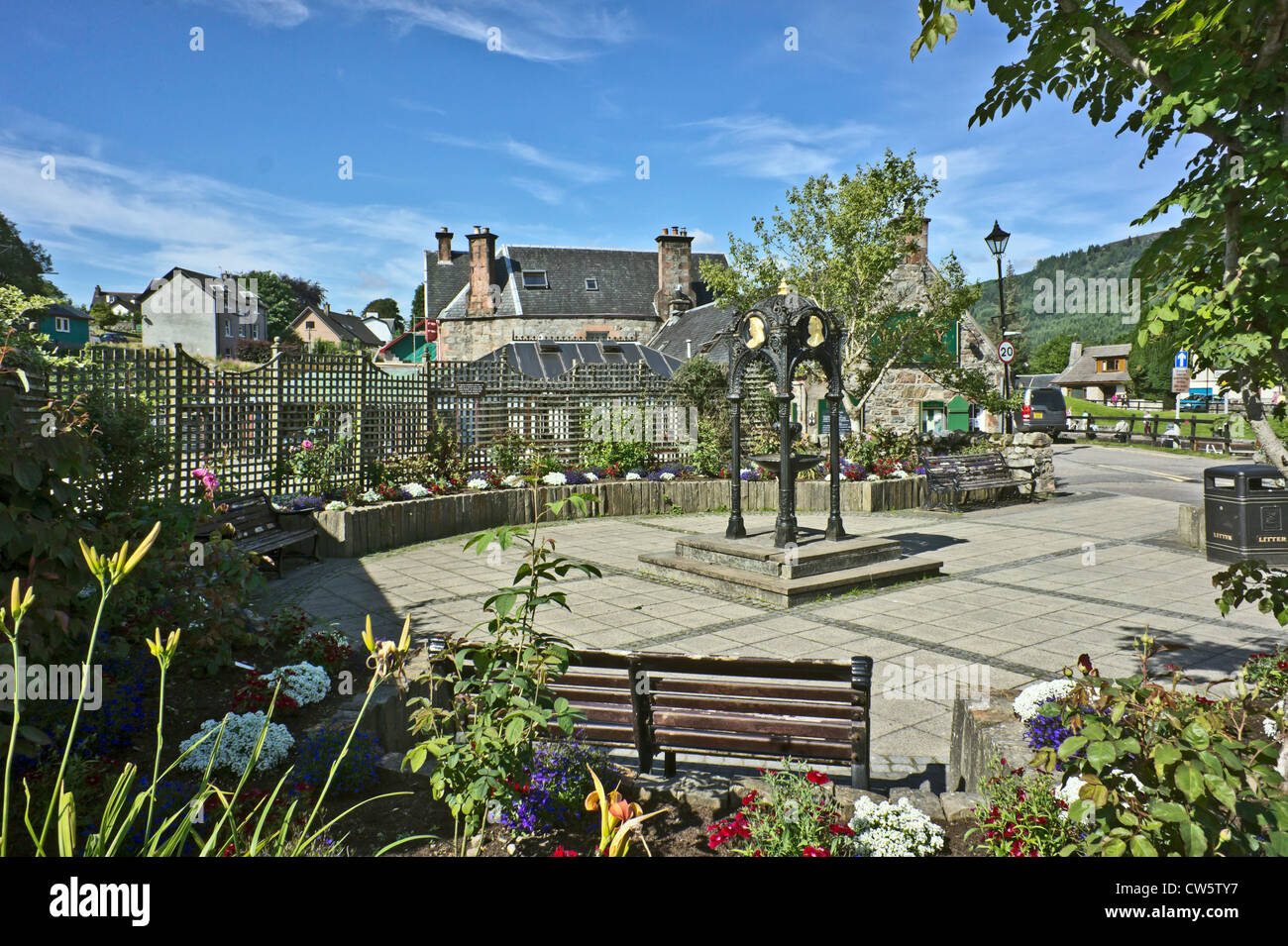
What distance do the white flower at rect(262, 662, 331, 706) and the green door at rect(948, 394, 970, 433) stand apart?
1111 inches

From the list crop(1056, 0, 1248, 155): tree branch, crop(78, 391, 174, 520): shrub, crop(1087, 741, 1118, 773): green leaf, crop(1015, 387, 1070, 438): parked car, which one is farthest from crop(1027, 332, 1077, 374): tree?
crop(1087, 741, 1118, 773): green leaf

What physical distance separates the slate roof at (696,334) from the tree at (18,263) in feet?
105

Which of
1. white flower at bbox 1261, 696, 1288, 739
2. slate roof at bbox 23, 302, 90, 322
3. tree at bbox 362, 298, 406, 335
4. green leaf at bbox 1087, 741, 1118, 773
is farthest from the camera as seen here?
tree at bbox 362, 298, 406, 335

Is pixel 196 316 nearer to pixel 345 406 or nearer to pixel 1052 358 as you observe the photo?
pixel 345 406

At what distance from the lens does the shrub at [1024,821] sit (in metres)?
2.72

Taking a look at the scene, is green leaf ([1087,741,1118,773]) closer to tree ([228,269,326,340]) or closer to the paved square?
the paved square

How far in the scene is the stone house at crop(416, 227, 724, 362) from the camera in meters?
37.7

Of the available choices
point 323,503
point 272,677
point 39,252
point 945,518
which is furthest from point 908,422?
point 39,252

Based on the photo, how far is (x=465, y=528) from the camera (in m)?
13.1

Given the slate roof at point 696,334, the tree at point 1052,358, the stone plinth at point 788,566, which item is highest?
the tree at point 1052,358

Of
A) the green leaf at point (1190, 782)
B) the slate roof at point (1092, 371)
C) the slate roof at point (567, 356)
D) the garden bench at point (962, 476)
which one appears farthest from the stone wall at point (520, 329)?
the slate roof at point (1092, 371)

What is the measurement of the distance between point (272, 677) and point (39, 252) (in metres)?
61.1

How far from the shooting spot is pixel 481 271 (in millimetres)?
37656

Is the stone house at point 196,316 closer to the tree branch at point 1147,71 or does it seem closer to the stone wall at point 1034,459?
the stone wall at point 1034,459
